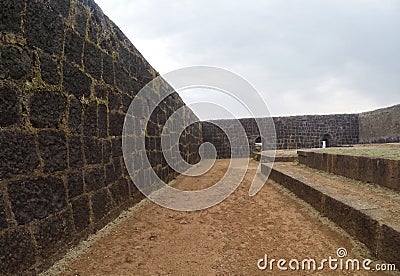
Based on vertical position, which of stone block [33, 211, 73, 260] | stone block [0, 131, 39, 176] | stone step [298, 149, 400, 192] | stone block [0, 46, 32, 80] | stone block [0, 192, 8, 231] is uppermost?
stone block [0, 46, 32, 80]

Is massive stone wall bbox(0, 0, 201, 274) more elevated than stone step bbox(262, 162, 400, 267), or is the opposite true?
massive stone wall bbox(0, 0, 201, 274)

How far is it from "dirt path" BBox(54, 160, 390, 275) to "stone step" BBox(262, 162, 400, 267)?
96 mm

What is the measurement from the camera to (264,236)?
2189mm

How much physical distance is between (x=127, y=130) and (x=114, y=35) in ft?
3.25

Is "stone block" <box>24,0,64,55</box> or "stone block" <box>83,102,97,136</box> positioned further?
"stone block" <box>83,102,97,136</box>

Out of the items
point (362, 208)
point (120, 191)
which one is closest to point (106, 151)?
point (120, 191)

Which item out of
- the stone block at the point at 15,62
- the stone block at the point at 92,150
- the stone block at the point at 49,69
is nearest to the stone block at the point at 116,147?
the stone block at the point at 92,150

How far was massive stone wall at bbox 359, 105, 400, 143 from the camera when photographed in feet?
31.6

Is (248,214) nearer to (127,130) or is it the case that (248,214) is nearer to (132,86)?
(127,130)

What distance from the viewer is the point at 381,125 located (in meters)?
10.8

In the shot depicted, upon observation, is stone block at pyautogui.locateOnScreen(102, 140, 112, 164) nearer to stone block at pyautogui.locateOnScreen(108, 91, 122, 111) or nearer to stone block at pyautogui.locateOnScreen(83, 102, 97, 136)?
stone block at pyautogui.locateOnScreen(83, 102, 97, 136)

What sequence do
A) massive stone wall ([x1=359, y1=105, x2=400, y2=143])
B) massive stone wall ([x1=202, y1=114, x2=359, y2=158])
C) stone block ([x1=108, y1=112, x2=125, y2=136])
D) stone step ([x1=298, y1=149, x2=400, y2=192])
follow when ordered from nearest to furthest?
stone step ([x1=298, y1=149, x2=400, y2=192]) < stone block ([x1=108, y1=112, x2=125, y2=136]) < massive stone wall ([x1=359, y1=105, x2=400, y2=143]) < massive stone wall ([x1=202, y1=114, x2=359, y2=158])

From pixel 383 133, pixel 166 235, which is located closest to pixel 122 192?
pixel 166 235

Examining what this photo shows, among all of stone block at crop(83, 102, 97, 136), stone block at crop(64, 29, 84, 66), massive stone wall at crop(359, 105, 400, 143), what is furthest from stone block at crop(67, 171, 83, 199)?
massive stone wall at crop(359, 105, 400, 143)
